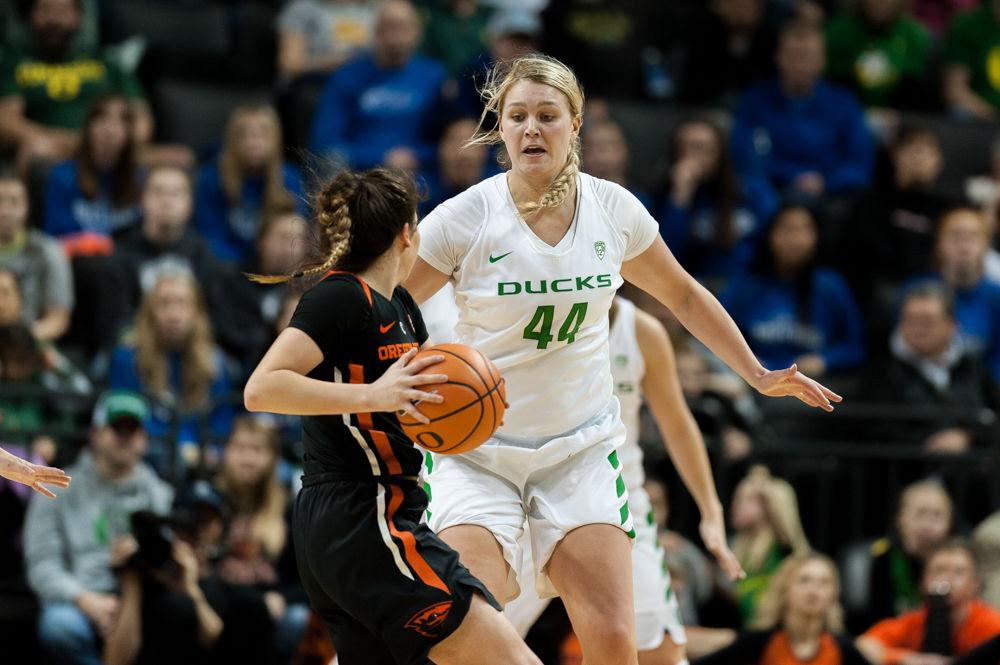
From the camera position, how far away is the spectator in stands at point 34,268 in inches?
336

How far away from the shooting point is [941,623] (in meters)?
7.42

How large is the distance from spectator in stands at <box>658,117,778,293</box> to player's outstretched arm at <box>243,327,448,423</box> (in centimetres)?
635

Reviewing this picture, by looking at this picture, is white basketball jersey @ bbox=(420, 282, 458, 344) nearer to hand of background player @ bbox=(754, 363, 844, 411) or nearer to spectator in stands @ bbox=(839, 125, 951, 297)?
hand of background player @ bbox=(754, 363, 844, 411)

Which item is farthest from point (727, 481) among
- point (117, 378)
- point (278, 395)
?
point (278, 395)

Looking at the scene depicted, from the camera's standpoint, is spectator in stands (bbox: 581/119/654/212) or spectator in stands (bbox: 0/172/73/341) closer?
spectator in stands (bbox: 0/172/73/341)

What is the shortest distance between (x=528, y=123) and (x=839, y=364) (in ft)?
18.4

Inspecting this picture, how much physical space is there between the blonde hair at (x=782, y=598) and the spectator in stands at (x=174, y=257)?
10.6 ft

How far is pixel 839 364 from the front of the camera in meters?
9.81

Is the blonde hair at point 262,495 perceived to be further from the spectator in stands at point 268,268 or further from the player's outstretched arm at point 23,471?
the player's outstretched arm at point 23,471

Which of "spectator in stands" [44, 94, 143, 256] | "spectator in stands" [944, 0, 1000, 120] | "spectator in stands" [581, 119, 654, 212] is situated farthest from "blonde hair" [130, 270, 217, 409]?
"spectator in stands" [944, 0, 1000, 120]

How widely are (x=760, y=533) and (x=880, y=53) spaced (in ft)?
16.3

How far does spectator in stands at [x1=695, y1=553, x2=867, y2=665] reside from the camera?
7207mm

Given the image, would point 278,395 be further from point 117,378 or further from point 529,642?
point 117,378

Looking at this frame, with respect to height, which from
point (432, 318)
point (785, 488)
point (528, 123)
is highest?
point (528, 123)
